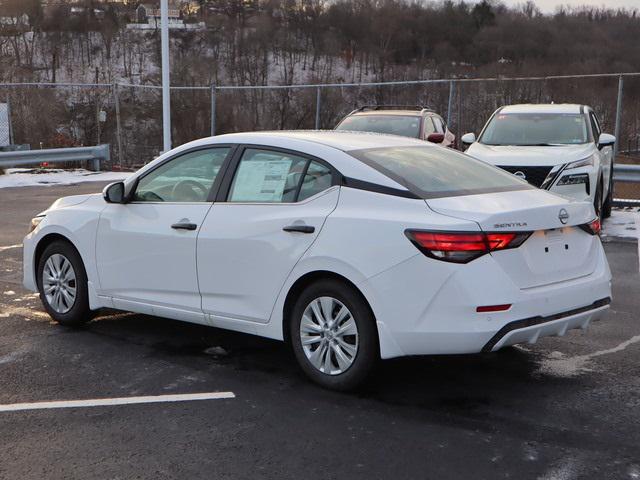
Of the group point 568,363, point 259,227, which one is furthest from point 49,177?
point 568,363

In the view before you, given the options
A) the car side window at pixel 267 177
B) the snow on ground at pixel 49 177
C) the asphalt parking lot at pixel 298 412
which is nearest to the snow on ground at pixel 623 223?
the asphalt parking lot at pixel 298 412

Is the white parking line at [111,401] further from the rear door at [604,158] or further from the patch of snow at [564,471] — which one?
the rear door at [604,158]

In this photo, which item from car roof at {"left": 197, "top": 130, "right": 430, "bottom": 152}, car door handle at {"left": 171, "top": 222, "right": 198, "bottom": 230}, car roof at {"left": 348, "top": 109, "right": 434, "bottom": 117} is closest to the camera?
car roof at {"left": 197, "top": 130, "right": 430, "bottom": 152}

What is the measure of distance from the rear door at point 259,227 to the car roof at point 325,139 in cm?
9

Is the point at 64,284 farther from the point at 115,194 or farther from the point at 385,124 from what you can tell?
the point at 385,124

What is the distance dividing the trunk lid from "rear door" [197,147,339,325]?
2.56 ft

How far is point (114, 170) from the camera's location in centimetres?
2252

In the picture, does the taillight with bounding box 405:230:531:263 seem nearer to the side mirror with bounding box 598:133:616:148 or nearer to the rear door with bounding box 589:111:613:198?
the side mirror with bounding box 598:133:616:148

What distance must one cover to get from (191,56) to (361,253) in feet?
455

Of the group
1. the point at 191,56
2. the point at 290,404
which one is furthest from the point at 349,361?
the point at 191,56

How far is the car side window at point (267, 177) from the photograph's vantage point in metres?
5.07

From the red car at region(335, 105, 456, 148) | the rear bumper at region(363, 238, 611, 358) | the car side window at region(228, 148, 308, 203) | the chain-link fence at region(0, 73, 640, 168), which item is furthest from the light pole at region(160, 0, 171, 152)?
the rear bumper at region(363, 238, 611, 358)

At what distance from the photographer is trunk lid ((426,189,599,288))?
14.3ft

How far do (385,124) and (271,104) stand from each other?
1825 inches
